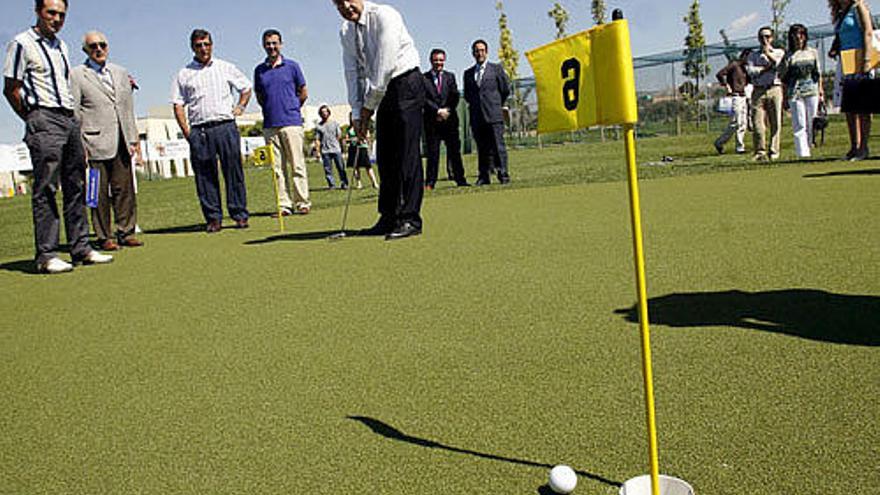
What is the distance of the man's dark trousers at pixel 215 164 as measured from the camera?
27.7 ft

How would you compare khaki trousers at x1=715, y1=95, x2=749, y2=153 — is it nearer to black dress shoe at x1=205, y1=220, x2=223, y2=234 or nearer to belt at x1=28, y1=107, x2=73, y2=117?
black dress shoe at x1=205, y1=220, x2=223, y2=234

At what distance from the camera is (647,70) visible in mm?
29859

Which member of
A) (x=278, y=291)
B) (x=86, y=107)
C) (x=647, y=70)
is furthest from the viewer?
(x=647, y=70)

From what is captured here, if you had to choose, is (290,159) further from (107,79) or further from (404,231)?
(404,231)

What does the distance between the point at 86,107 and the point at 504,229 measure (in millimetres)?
4255

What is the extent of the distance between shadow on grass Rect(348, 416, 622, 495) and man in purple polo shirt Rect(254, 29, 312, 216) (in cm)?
704

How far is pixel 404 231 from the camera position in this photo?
679 cm

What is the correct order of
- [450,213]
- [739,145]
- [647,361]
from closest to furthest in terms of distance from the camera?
[647,361] → [450,213] → [739,145]

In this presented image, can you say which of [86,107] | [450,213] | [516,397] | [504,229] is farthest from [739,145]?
[516,397]

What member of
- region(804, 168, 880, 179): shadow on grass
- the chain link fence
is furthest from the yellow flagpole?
the chain link fence

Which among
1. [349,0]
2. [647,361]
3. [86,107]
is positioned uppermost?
[349,0]

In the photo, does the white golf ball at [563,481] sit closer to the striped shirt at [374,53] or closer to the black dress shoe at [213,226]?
the striped shirt at [374,53]

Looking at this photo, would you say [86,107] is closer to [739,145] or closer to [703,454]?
[703,454]

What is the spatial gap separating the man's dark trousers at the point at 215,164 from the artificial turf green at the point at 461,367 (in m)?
2.51
